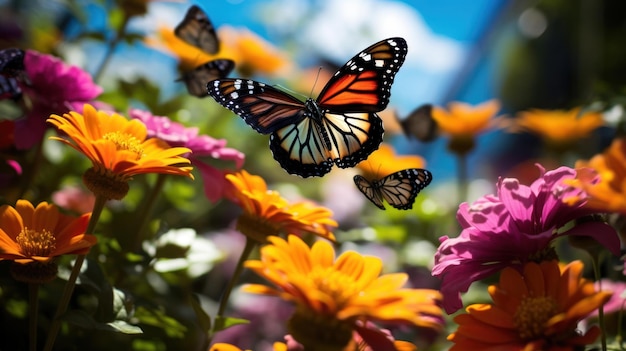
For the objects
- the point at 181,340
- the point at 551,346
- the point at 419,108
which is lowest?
the point at 181,340

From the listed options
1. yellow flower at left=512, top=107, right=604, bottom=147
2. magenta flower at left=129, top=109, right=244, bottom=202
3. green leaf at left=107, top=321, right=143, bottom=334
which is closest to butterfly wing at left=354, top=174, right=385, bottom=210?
magenta flower at left=129, top=109, right=244, bottom=202

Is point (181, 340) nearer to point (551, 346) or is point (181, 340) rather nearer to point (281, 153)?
point (281, 153)

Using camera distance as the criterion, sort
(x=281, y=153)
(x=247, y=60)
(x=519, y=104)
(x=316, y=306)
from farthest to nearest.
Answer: (x=519, y=104)
(x=247, y=60)
(x=281, y=153)
(x=316, y=306)

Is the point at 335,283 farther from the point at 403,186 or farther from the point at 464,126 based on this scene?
the point at 464,126

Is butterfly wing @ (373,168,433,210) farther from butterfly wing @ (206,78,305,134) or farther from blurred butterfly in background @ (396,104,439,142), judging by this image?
blurred butterfly in background @ (396,104,439,142)

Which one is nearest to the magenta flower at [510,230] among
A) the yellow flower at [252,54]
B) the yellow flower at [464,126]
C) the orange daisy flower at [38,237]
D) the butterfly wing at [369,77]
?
the butterfly wing at [369,77]

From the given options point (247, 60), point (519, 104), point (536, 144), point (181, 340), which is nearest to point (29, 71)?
point (181, 340)

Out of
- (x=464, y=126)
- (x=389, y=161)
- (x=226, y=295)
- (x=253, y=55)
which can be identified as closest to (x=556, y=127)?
(x=464, y=126)

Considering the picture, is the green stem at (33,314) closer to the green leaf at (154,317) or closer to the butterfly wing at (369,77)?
the green leaf at (154,317)
